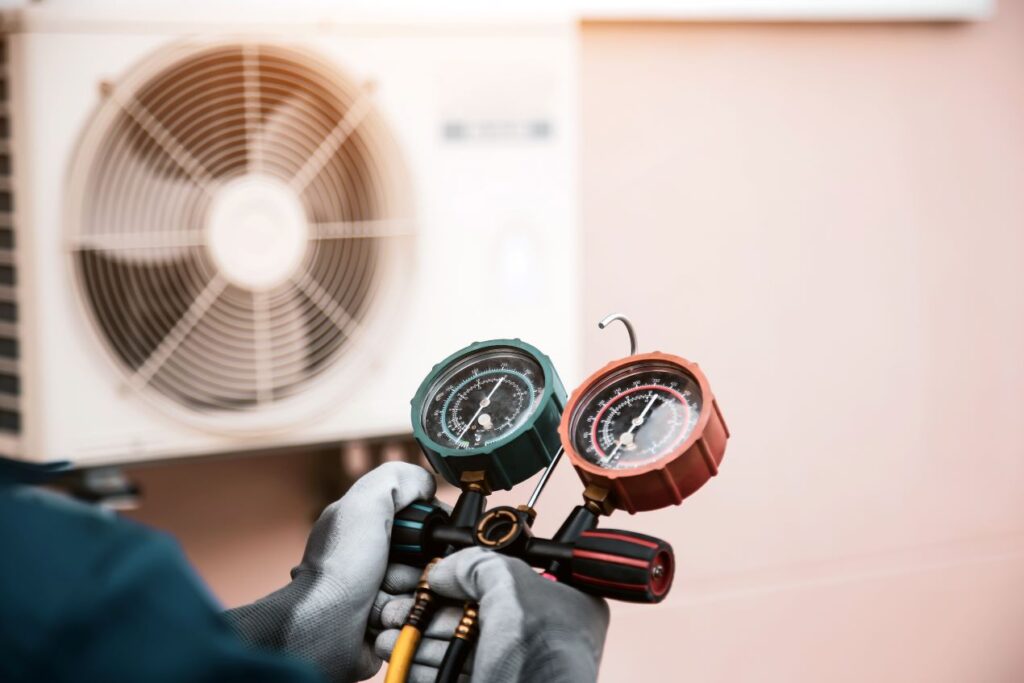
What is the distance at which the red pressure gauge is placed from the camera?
0.72 m

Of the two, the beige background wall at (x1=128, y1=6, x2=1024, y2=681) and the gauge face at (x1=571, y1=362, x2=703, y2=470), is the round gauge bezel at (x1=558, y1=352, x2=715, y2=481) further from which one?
the beige background wall at (x1=128, y1=6, x2=1024, y2=681)

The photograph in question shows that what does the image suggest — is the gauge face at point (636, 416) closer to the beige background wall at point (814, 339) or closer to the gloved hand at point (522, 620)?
the gloved hand at point (522, 620)

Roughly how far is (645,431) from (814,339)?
1187mm

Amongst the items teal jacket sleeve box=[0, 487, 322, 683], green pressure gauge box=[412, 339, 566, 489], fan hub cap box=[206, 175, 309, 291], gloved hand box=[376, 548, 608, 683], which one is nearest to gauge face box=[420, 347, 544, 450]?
green pressure gauge box=[412, 339, 566, 489]

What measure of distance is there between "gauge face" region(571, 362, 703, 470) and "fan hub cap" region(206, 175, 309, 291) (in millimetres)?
590

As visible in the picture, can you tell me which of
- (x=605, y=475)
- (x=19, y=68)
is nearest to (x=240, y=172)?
(x=19, y=68)

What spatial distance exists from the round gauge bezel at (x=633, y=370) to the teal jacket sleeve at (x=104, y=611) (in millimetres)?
331

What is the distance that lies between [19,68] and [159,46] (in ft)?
0.55

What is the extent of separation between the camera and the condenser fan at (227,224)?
1.22 m

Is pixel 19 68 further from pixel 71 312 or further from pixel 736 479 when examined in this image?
pixel 736 479

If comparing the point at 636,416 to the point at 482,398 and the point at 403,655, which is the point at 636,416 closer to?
the point at 482,398

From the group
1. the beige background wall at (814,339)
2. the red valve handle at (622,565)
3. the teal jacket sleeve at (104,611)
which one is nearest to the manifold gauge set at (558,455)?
the red valve handle at (622,565)

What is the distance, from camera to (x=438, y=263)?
1.35 meters

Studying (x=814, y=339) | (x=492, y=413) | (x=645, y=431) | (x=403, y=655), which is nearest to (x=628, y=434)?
(x=645, y=431)
